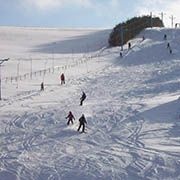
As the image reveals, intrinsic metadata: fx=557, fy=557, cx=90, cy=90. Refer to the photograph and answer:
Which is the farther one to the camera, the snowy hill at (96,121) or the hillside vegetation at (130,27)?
the hillside vegetation at (130,27)

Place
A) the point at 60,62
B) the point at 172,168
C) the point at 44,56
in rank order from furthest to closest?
the point at 44,56 → the point at 60,62 → the point at 172,168

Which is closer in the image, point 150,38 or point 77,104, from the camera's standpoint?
point 77,104

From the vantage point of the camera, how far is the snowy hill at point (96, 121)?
80.3ft

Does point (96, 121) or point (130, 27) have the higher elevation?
point (130, 27)

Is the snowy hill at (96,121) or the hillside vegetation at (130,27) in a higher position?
the hillside vegetation at (130,27)

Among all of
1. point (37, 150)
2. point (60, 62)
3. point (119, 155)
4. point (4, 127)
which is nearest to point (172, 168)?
point (119, 155)

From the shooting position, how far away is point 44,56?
79.1m

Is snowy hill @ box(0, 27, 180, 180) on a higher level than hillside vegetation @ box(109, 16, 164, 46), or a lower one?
lower

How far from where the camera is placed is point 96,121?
3281cm

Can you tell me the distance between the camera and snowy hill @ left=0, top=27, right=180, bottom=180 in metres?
24.5

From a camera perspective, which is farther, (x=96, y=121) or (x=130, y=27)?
(x=130, y=27)

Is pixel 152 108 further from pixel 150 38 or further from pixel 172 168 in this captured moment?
pixel 150 38

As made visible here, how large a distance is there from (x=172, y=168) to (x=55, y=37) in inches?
3643

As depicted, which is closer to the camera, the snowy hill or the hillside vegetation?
the snowy hill
